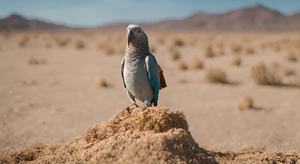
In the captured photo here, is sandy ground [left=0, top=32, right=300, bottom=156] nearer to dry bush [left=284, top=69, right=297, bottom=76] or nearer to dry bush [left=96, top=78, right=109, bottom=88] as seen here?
dry bush [left=96, top=78, right=109, bottom=88]

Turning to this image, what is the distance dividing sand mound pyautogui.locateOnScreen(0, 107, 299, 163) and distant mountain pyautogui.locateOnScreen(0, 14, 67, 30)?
4786 inches

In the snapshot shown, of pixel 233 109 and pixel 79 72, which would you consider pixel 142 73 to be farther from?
pixel 79 72

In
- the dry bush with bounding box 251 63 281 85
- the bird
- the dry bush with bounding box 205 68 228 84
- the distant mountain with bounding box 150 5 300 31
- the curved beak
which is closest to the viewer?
the curved beak

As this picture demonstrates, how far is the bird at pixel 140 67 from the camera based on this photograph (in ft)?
22.2

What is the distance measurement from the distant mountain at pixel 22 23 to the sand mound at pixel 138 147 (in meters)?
122

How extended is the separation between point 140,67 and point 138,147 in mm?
1712

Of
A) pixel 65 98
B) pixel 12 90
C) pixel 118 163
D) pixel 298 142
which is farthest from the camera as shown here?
pixel 12 90

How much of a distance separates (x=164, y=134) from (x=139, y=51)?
1594 millimetres

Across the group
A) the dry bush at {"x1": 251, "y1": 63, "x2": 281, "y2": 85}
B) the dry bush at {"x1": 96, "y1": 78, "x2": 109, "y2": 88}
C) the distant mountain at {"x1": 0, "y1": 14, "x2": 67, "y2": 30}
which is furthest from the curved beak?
the distant mountain at {"x1": 0, "y1": 14, "x2": 67, "y2": 30}

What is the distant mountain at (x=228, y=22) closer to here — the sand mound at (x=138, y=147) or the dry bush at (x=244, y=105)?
the dry bush at (x=244, y=105)

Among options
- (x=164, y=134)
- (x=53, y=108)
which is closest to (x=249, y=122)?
(x=53, y=108)

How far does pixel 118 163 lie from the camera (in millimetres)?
5250

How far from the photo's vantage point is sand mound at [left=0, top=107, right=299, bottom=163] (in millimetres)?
5395

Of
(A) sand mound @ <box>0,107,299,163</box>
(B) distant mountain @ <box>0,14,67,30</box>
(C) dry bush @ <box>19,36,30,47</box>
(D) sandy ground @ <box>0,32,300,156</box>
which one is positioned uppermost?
(A) sand mound @ <box>0,107,299,163</box>
